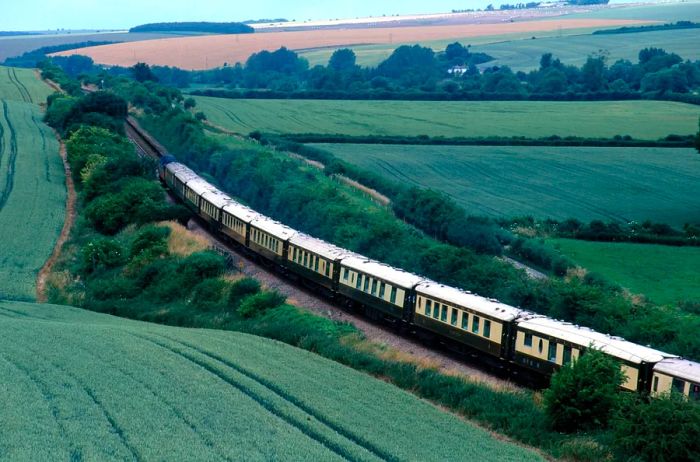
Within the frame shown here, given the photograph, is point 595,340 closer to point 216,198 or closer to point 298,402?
point 298,402

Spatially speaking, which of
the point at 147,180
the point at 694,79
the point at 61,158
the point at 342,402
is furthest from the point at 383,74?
the point at 342,402

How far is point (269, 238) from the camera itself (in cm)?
4828

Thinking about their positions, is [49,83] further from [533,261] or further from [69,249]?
[533,261]

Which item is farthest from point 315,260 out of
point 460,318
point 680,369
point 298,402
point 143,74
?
point 143,74

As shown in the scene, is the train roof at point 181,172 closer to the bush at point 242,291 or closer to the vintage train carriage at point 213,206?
the vintage train carriage at point 213,206

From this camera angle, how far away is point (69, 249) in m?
56.7

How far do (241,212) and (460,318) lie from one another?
22.3 meters

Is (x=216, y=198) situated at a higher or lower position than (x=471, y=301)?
lower

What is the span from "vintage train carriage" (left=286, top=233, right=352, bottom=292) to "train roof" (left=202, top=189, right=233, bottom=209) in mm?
11364

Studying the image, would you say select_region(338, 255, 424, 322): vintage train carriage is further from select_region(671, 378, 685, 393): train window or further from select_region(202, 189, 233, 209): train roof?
select_region(202, 189, 233, 209): train roof

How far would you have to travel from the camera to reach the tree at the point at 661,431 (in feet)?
73.9

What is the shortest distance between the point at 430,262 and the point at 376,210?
1822 cm

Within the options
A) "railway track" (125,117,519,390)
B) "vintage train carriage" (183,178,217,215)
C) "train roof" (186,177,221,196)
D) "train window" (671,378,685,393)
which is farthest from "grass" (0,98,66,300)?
"train window" (671,378,685,393)

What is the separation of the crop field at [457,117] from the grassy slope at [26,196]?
945 inches
